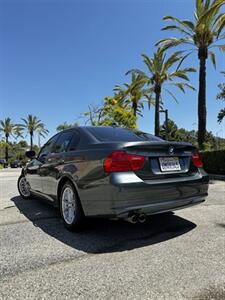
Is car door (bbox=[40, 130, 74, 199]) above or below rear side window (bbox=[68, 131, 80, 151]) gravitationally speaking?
below

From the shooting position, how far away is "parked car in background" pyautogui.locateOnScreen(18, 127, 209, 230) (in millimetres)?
3508

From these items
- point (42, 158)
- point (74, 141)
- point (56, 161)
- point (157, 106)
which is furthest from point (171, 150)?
point (157, 106)

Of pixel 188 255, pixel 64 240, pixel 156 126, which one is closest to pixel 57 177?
pixel 64 240

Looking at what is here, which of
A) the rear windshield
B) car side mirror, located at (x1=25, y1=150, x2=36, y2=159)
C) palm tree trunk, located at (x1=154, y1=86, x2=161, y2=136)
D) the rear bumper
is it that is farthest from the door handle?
palm tree trunk, located at (x1=154, y1=86, x2=161, y2=136)

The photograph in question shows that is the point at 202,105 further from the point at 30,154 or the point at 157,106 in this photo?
the point at 30,154

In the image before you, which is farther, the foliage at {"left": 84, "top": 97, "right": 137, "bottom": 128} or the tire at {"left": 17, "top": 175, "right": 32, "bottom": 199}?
the foliage at {"left": 84, "top": 97, "right": 137, "bottom": 128}

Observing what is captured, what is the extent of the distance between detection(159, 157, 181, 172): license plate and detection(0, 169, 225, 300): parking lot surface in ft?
2.95

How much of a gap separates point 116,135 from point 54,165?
3.86ft

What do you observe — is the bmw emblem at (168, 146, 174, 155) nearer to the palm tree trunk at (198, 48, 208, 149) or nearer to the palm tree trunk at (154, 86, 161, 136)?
the palm tree trunk at (198, 48, 208, 149)

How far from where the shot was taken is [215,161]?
42.9 ft

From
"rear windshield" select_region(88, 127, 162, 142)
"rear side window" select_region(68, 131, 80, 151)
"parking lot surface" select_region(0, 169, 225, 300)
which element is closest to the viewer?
"parking lot surface" select_region(0, 169, 225, 300)

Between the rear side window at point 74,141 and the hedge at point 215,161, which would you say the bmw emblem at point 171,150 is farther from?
the hedge at point 215,161

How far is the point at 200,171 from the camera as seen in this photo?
4.34 metres

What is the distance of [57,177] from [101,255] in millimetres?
1718
